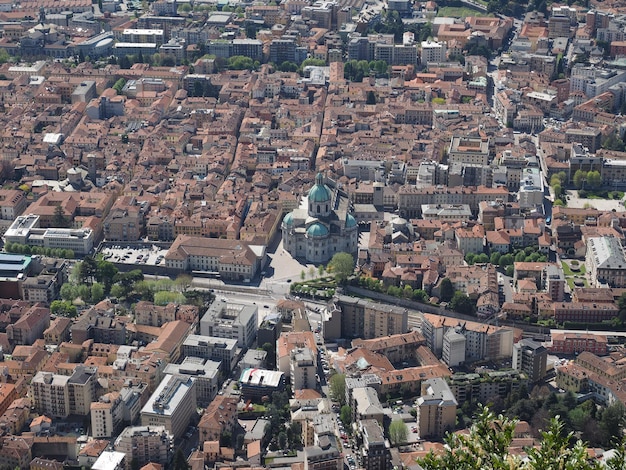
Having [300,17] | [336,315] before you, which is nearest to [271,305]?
[336,315]

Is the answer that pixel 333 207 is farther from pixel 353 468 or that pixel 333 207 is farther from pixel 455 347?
pixel 353 468

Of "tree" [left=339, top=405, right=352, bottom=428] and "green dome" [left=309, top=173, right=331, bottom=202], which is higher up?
"green dome" [left=309, top=173, right=331, bottom=202]

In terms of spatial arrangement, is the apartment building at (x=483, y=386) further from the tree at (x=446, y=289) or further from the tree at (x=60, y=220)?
the tree at (x=60, y=220)

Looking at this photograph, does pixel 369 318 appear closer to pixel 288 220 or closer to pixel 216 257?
pixel 216 257

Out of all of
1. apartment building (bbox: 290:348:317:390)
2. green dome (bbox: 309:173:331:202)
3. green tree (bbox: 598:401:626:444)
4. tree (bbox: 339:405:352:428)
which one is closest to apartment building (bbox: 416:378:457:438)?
tree (bbox: 339:405:352:428)

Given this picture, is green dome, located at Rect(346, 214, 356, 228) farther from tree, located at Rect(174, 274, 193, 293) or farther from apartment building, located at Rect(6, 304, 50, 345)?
apartment building, located at Rect(6, 304, 50, 345)

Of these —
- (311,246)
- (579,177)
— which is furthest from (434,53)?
(311,246)

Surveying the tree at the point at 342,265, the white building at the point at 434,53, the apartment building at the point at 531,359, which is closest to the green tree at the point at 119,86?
the white building at the point at 434,53
